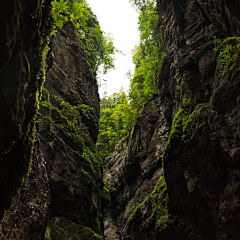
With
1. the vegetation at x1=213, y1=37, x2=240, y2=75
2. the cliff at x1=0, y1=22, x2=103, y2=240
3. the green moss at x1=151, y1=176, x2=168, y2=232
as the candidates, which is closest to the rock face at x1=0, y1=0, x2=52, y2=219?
the cliff at x1=0, y1=22, x2=103, y2=240

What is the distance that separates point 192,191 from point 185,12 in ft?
37.0

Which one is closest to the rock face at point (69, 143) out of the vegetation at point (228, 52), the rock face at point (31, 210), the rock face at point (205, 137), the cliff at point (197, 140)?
the rock face at point (31, 210)

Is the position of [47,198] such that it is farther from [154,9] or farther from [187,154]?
[154,9]

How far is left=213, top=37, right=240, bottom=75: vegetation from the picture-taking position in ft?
25.5

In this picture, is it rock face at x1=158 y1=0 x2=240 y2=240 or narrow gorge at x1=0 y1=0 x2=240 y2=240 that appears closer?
narrow gorge at x1=0 y1=0 x2=240 y2=240

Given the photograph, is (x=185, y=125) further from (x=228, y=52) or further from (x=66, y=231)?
(x=66, y=231)

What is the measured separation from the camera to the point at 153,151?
1617cm

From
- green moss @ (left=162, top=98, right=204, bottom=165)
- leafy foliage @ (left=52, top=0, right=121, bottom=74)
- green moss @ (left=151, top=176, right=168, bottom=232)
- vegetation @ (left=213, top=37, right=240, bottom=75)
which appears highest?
leafy foliage @ (left=52, top=0, right=121, bottom=74)

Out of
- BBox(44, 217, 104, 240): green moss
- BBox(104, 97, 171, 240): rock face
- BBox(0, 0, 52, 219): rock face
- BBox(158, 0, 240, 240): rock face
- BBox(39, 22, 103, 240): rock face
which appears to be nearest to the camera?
BBox(0, 0, 52, 219): rock face

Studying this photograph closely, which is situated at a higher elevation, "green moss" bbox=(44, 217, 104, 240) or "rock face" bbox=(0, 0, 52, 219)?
"rock face" bbox=(0, 0, 52, 219)

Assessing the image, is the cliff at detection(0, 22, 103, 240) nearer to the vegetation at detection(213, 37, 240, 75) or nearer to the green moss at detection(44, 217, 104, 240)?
the green moss at detection(44, 217, 104, 240)

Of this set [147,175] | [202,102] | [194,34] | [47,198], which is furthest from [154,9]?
[47,198]

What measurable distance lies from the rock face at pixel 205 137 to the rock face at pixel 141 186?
2.35 meters

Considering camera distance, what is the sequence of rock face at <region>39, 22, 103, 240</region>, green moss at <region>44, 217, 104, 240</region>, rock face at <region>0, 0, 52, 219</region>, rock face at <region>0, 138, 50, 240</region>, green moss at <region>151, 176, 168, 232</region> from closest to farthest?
rock face at <region>0, 0, 52, 219</region>, rock face at <region>0, 138, 50, 240</region>, green moss at <region>44, 217, 104, 240</region>, rock face at <region>39, 22, 103, 240</region>, green moss at <region>151, 176, 168, 232</region>
